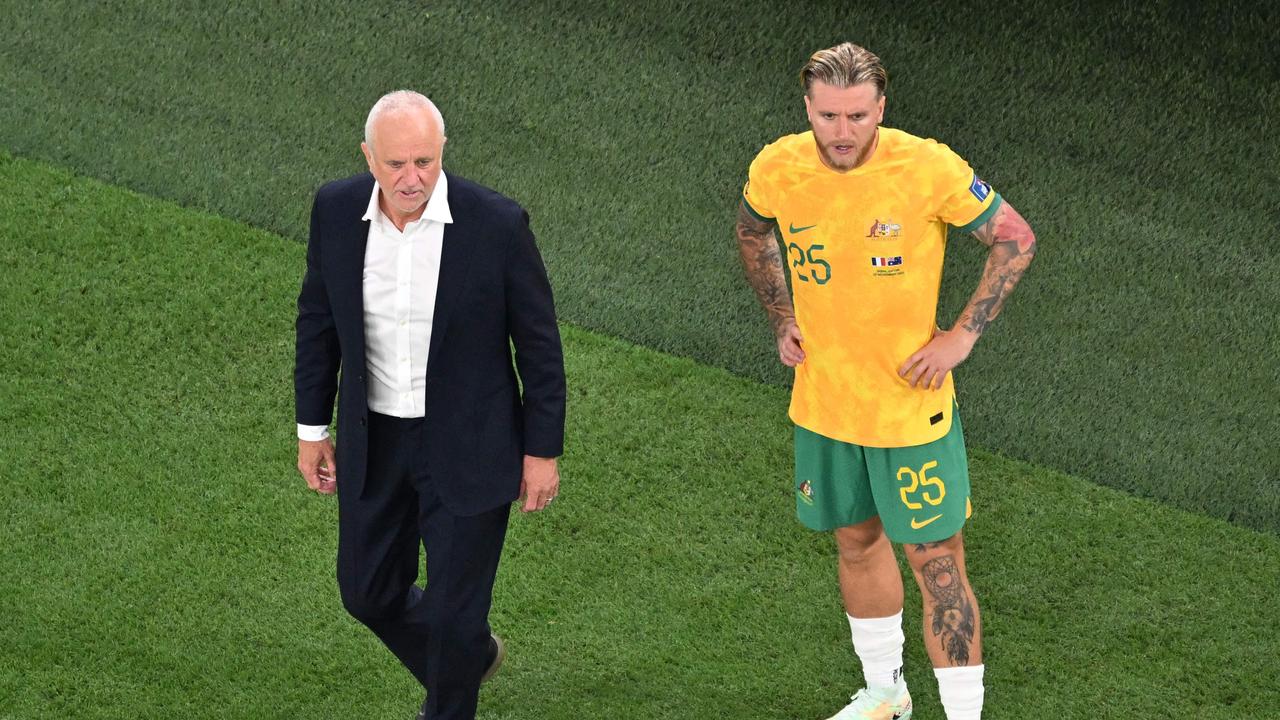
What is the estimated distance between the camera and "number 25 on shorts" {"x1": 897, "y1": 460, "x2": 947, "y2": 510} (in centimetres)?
418

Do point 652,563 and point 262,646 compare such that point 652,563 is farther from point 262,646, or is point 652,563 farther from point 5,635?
point 5,635

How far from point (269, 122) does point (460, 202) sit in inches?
146

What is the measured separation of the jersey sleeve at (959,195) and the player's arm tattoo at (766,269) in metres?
0.55

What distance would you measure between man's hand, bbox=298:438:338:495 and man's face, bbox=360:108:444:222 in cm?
76

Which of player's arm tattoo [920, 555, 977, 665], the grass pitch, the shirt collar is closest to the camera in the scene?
the shirt collar

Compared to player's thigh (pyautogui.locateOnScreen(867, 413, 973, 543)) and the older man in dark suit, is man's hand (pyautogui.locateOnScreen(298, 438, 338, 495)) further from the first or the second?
player's thigh (pyautogui.locateOnScreen(867, 413, 973, 543))

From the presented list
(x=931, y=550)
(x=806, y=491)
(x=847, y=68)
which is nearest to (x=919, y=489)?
(x=931, y=550)

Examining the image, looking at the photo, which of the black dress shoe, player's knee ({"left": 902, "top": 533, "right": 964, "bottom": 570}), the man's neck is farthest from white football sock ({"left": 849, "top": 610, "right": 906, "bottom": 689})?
the man's neck

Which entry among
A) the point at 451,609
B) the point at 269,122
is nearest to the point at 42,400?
the point at 269,122

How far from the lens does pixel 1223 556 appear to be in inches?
210

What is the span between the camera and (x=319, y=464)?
4242 millimetres

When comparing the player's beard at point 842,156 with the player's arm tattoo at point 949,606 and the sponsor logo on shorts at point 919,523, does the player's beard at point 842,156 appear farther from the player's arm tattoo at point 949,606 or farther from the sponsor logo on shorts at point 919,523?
the player's arm tattoo at point 949,606

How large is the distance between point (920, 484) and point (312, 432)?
1496 millimetres

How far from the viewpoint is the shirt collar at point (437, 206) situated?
12.4ft
